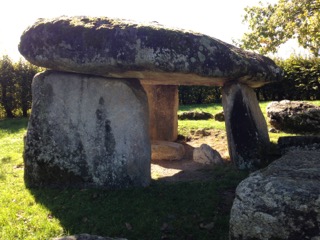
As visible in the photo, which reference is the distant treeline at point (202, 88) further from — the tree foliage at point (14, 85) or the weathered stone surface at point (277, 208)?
the weathered stone surface at point (277, 208)

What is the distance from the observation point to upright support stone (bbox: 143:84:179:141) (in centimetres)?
968

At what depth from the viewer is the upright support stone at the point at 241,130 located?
6.73m

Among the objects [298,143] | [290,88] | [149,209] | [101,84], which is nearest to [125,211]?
[149,209]

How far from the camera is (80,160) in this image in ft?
19.6

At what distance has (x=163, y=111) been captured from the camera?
9734 millimetres

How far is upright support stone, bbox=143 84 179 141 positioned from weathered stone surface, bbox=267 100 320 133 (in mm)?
2900

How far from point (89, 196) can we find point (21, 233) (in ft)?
3.94

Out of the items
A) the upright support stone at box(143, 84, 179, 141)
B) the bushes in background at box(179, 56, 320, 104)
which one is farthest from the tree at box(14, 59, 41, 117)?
the bushes in background at box(179, 56, 320, 104)

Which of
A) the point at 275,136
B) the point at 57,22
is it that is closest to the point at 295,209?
the point at 57,22

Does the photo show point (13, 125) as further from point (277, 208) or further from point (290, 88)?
point (290, 88)

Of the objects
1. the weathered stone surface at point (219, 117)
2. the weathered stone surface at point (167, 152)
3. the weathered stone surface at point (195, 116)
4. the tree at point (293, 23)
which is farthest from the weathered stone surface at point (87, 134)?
the tree at point (293, 23)

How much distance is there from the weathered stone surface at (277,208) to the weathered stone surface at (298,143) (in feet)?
11.1

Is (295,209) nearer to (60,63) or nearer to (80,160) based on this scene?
(80,160)

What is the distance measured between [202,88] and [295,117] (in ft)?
31.4
